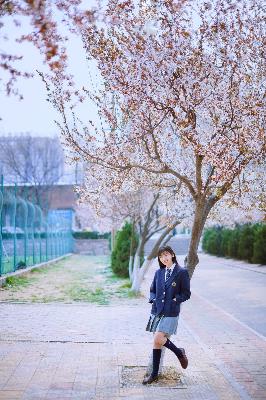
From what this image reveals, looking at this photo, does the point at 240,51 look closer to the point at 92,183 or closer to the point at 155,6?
the point at 155,6

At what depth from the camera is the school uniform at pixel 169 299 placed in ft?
20.3

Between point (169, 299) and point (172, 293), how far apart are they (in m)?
0.08

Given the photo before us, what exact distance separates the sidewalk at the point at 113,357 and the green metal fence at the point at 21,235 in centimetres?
555

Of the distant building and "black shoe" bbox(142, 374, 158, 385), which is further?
the distant building

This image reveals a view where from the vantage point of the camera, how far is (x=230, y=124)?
7449 millimetres

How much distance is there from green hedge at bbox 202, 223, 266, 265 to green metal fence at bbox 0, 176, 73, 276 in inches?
456

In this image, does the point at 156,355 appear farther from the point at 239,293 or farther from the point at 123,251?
the point at 123,251

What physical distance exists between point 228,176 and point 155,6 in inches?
98.7

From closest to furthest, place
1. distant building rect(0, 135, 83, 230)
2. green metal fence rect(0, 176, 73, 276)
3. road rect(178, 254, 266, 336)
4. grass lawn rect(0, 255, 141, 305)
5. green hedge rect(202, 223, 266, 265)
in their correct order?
1. road rect(178, 254, 266, 336)
2. grass lawn rect(0, 255, 141, 305)
3. green metal fence rect(0, 176, 73, 276)
4. green hedge rect(202, 223, 266, 265)
5. distant building rect(0, 135, 83, 230)

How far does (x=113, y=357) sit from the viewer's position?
7488 millimetres

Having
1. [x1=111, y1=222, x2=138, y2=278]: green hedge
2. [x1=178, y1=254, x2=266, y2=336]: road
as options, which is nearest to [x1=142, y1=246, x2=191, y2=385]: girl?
[x1=178, y1=254, x2=266, y2=336]: road

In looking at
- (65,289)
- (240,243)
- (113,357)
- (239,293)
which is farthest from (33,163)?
(113,357)

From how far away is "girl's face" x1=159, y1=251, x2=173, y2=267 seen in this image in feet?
20.9

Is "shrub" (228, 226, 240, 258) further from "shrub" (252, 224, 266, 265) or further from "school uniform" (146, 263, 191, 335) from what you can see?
"school uniform" (146, 263, 191, 335)
